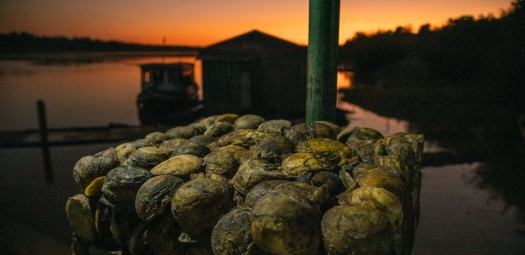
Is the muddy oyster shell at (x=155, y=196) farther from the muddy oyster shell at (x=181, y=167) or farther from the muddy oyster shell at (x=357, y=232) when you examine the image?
the muddy oyster shell at (x=357, y=232)

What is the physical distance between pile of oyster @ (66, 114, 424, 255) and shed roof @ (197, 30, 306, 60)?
1256 cm

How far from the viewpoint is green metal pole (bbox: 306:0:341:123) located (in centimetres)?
425

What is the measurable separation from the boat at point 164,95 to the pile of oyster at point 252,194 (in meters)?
15.9

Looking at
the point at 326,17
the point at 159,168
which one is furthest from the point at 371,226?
the point at 326,17

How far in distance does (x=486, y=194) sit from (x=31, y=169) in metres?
12.3

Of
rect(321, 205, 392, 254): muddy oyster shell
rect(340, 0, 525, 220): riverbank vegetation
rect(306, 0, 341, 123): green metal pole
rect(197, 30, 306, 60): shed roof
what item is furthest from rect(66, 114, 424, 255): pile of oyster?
rect(197, 30, 306, 60): shed roof

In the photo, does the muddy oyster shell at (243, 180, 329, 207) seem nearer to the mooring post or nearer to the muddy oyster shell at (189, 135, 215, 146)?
the muddy oyster shell at (189, 135, 215, 146)

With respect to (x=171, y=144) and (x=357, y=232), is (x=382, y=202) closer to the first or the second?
(x=357, y=232)

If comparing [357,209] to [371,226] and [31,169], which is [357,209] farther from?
[31,169]

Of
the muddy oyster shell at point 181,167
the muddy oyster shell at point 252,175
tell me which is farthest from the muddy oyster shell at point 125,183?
the muddy oyster shell at point 252,175

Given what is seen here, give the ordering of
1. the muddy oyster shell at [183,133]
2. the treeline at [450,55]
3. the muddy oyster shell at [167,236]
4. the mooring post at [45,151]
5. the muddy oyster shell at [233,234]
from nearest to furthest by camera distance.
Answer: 1. the muddy oyster shell at [233,234]
2. the muddy oyster shell at [167,236]
3. the muddy oyster shell at [183,133]
4. the mooring post at [45,151]
5. the treeline at [450,55]

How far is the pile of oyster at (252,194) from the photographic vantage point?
8.21 ft

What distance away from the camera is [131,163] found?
3.68 m

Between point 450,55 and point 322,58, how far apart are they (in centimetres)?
2014
